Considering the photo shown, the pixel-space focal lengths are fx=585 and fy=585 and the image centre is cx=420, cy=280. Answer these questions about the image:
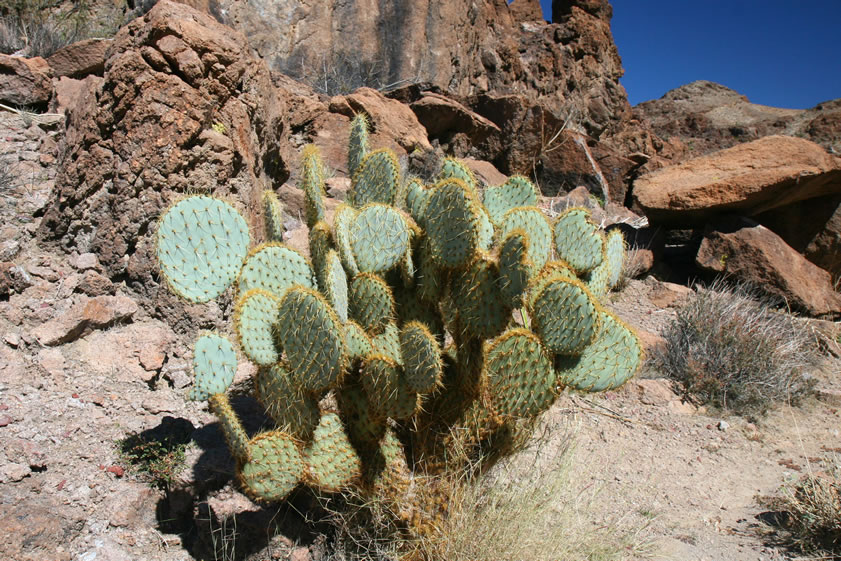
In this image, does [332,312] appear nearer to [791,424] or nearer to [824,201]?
[791,424]

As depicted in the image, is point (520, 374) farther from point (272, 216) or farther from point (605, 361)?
point (272, 216)

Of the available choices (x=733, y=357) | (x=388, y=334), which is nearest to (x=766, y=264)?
(x=733, y=357)

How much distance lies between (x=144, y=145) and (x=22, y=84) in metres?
2.53

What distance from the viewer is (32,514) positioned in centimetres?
266

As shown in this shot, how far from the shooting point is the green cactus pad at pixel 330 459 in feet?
8.80

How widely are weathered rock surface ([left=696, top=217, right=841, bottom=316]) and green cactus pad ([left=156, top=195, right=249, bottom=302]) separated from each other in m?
6.87

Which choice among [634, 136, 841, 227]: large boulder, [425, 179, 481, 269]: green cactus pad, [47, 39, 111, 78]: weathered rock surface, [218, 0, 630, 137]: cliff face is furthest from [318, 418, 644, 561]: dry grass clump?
[218, 0, 630, 137]: cliff face

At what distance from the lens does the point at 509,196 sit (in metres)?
3.65

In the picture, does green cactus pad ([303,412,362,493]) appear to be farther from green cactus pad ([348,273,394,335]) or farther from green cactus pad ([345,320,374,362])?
green cactus pad ([348,273,394,335])

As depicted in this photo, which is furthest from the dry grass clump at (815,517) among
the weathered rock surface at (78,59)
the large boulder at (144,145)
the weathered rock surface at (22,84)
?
the weathered rock surface at (78,59)

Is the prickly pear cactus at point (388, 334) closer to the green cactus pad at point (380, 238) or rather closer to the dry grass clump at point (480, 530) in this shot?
the green cactus pad at point (380, 238)

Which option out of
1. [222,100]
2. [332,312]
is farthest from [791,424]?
[222,100]

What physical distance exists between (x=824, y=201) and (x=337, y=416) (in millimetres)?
8769

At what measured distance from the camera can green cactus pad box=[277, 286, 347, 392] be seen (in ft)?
7.84
